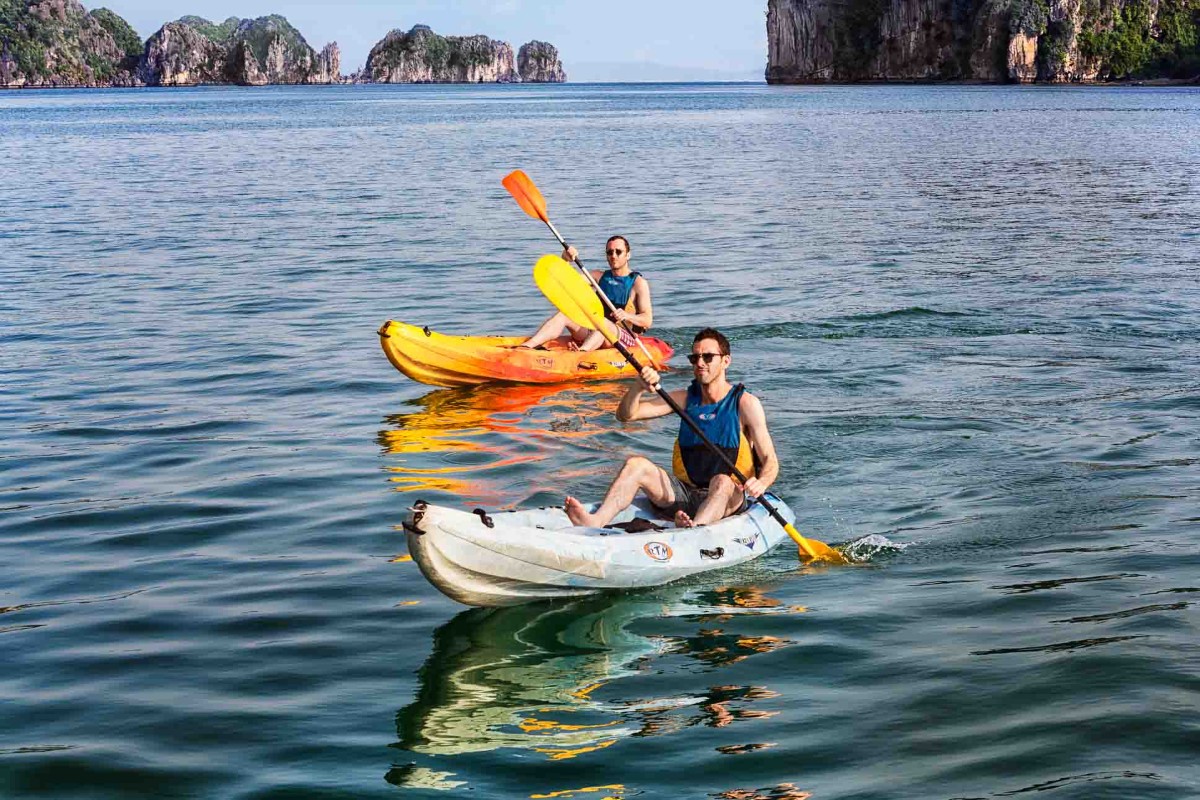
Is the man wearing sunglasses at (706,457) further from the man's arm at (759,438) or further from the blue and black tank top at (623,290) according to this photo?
the blue and black tank top at (623,290)

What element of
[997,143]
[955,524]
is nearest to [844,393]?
[955,524]

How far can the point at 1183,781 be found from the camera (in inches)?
226

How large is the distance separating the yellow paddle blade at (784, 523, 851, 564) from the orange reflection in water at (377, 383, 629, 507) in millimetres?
2559

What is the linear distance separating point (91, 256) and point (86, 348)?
9.89 m

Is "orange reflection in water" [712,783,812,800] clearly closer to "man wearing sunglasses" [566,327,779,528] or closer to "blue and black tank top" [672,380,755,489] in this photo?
"man wearing sunglasses" [566,327,779,528]

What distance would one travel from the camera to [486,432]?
1302cm

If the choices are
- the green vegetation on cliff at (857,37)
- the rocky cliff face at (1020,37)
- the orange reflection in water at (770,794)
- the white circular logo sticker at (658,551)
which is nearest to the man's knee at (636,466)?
the white circular logo sticker at (658,551)

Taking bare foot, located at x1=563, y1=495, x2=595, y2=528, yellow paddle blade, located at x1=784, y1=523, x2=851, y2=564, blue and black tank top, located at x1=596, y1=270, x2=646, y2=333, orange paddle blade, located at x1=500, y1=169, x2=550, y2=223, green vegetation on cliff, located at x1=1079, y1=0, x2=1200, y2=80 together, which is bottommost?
yellow paddle blade, located at x1=784, y1=523, x2=851, y2=564

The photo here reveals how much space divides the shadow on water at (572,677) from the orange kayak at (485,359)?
6032mm

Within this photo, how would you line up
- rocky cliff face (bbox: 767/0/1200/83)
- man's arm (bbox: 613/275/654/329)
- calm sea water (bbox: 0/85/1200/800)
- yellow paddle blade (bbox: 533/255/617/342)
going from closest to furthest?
calm sea water (bbox: 0/85/1200/800)
yellow paddle blade (bbox: 533/255/617/342)
man's arm (bbox: 613/275/654/329)
rocky cliff face (bbox: 767/0/1200/83)

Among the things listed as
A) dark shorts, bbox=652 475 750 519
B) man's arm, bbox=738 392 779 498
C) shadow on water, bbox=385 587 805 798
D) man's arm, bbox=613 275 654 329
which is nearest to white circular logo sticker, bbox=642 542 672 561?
shadow on water, bbox=385 587 805 798

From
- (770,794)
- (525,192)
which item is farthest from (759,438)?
(525,192)

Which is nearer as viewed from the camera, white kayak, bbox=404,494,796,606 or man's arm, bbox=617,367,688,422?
white kayak, bbox=404,494,796,606

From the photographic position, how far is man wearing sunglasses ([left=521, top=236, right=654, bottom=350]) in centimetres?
1441
